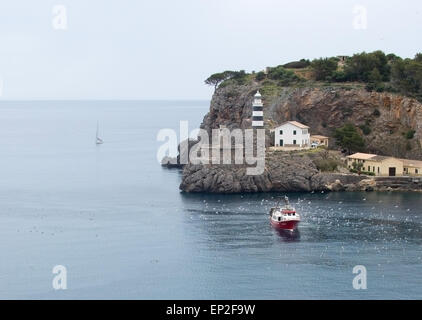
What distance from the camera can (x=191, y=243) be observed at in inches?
2422

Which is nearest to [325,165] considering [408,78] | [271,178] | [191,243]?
[271,178]

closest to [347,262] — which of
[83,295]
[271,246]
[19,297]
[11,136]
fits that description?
[271,246]

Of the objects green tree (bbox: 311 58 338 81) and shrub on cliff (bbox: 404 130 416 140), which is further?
green tree (bbox: 311 58 338 81)

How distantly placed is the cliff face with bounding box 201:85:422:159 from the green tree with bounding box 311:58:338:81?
5.03 m

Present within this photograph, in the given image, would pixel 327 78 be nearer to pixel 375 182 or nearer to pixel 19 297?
pixel 375 182

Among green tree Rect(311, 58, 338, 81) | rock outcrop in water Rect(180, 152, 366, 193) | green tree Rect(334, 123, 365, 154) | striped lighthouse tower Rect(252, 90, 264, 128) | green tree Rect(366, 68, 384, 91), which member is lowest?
rock outcrop in water Rect(180, 152, 366, 193)

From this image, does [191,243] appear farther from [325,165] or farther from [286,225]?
[325,165]

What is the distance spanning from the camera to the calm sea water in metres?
50.2

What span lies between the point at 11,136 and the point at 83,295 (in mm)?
129103

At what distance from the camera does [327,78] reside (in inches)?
4203

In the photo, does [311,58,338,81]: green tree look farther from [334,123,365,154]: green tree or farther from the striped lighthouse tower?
the striped lighthouse tower

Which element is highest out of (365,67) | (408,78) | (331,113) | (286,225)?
(365,67)

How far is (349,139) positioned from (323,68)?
1539 centimetres

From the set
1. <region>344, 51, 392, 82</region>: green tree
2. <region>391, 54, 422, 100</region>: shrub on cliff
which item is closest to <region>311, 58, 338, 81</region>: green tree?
<region>344, 51, 392, 82</region>: green tree
